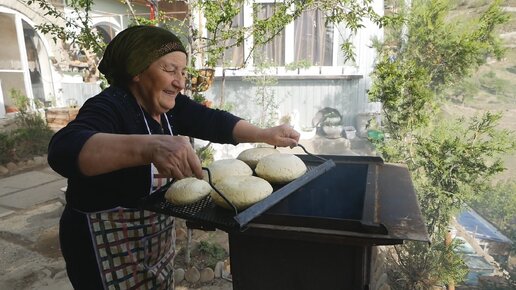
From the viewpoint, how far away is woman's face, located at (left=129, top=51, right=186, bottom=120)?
1446 millimetres

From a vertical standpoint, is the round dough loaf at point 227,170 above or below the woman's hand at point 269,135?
below

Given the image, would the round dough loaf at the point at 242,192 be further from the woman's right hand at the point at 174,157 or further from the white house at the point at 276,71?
the white house at the point at 276,71

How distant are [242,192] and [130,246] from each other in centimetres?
68

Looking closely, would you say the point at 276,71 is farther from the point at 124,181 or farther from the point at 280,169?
the point at 124,181

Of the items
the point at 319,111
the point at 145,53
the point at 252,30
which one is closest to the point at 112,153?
the point at 145,53

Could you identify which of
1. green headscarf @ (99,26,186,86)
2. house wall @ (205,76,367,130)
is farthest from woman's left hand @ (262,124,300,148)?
house wall @ (205,76,367,130)

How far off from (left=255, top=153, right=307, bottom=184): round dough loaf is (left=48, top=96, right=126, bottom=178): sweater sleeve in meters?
0.74

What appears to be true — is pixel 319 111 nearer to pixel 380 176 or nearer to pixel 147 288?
pixel 380 176

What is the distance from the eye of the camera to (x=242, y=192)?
1393mm

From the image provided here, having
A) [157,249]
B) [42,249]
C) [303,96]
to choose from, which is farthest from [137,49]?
[303,96]

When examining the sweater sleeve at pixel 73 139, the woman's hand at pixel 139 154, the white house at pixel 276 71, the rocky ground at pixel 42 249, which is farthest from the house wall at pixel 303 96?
the woman's hand at pixel 139 154

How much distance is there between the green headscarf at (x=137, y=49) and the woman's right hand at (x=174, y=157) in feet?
1.63

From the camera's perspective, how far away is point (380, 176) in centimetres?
190

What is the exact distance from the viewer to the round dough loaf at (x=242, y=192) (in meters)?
1.37
